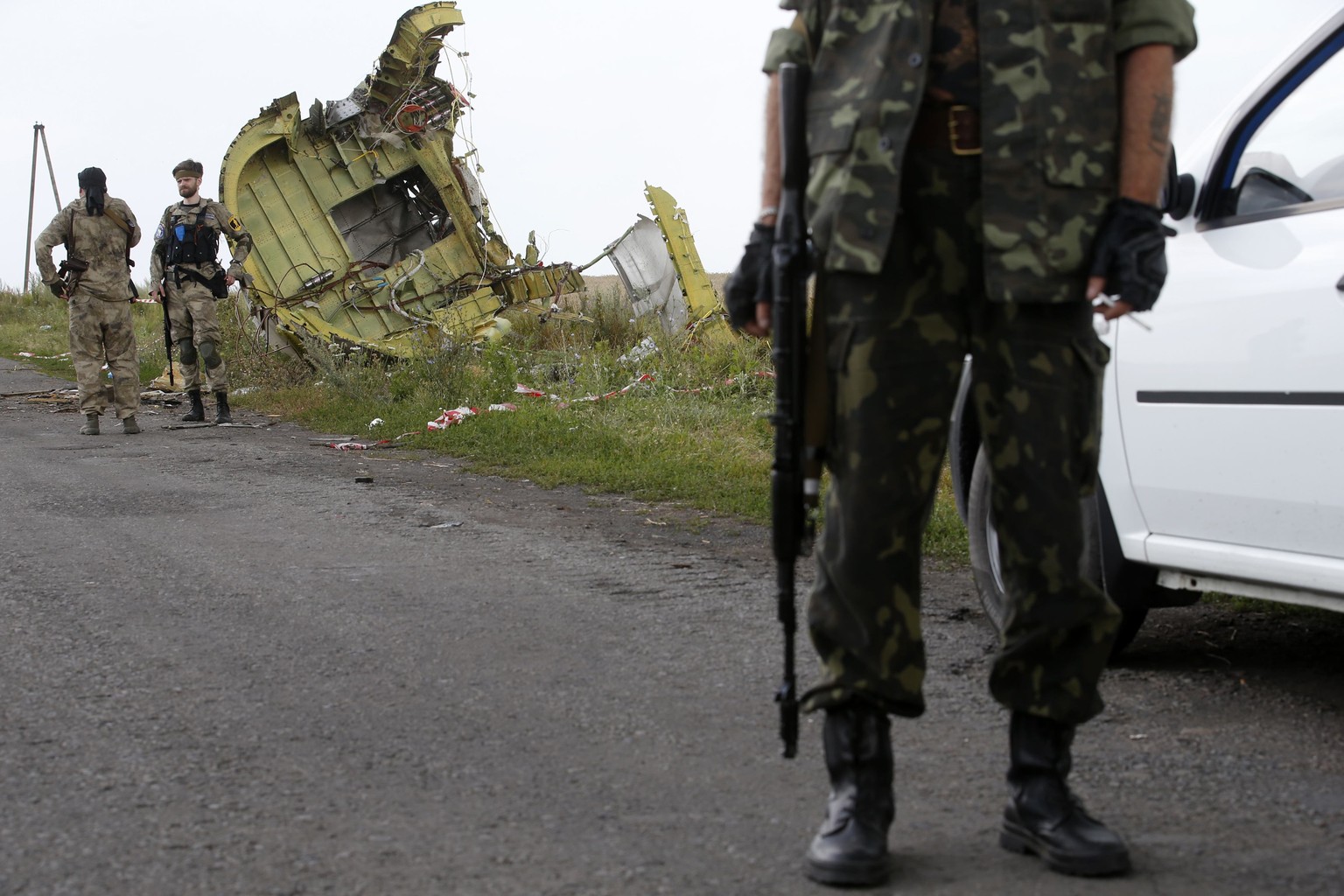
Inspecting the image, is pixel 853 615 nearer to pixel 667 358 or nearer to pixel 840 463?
pixel 840 463

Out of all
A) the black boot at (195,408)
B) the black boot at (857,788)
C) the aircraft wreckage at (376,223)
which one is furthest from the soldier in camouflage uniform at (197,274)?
the black boot at (857,788)

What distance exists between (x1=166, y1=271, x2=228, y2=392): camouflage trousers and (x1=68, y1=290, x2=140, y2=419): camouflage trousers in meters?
0.41

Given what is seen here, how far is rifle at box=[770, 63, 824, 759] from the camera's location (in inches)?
93.8

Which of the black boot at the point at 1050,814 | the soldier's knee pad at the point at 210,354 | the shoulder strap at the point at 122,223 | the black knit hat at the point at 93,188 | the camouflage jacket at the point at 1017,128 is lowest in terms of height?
the black boot at the point at 1050,814

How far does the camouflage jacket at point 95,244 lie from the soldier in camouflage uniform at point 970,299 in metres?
10.3

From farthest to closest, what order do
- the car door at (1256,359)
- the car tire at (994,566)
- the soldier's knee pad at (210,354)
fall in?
the soldier's knee pad at (210,354) → the car tire at (994,566) → the car door at (1256,359)

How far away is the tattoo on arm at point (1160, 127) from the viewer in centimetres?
235

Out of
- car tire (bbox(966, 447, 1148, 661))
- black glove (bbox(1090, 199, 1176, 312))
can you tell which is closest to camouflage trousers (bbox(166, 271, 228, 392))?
car tire (bbox(966, 447, 1148, 661))

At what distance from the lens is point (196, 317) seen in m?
12.2

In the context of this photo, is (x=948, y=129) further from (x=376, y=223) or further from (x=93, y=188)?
(x=376, y=223)

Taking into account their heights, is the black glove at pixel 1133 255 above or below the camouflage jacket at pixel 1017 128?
below

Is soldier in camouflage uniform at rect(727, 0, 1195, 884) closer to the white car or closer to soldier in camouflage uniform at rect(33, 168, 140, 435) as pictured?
the white car

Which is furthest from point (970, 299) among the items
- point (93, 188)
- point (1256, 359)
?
point (93, 188)

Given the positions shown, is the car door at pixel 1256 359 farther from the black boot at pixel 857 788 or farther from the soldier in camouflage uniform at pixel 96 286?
the soldier in camouflage uniform at pixel 96 286
